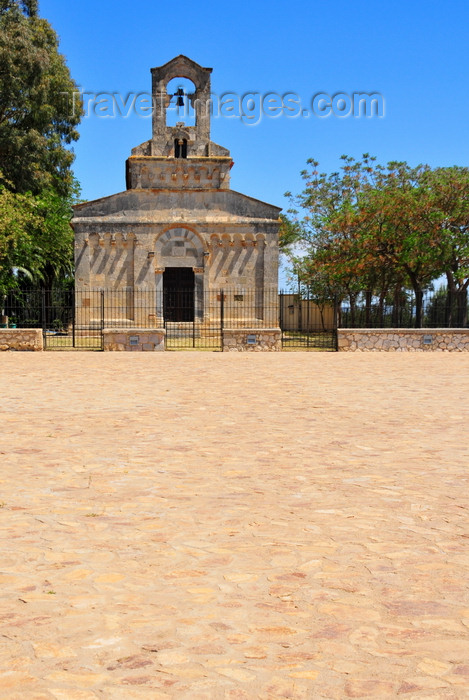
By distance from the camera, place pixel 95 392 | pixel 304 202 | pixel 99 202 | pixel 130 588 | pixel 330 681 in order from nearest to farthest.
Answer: pixel 330 681
pixel 130 588
pixel 95 392
pixel 99 202
pixel 304 202

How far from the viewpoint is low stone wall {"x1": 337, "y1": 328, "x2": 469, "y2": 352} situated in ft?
76.6

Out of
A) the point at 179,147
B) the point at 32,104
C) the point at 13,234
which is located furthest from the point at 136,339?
the point at 32,104

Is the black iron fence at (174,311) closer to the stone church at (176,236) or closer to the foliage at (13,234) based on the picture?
the stone church at (176,236)

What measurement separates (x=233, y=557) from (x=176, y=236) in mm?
27912

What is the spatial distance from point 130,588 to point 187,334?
84.6 ft

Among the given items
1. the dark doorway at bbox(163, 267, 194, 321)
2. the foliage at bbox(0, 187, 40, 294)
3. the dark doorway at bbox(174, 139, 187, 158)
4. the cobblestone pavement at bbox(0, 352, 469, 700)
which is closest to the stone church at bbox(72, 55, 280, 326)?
the dark doorway at bbox(163, 267, 194, 321)

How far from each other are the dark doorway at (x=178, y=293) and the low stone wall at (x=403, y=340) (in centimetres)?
959

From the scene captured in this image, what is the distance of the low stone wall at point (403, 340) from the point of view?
23344 millimetres

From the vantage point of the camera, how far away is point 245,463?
5.85 m

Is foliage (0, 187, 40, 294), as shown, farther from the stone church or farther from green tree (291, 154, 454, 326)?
green tree (291, 154, 454, 326)

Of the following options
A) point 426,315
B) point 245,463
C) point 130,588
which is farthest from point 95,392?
point 426,315

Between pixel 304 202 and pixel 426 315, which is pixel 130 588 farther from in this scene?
pixel 304 202

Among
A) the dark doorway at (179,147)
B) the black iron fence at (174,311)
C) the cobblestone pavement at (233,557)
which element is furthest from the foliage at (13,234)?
the cobblestone pavement at (233,557)

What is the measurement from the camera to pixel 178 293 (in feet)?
102
